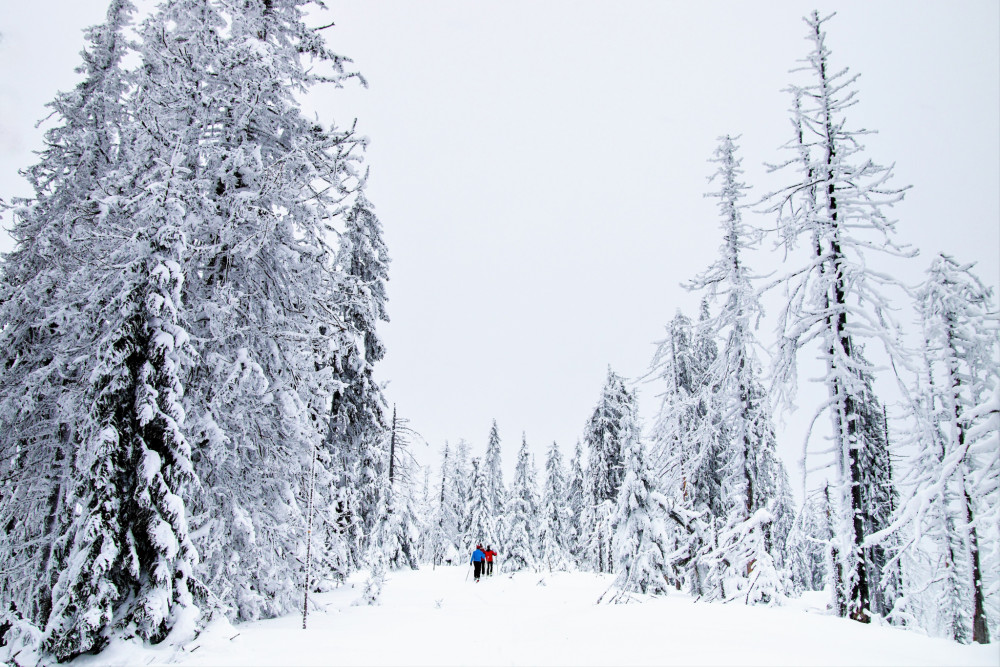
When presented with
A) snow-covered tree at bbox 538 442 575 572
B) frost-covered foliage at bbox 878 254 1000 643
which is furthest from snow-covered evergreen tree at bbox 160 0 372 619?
snow-covered tree at bbox 538 442 575 572

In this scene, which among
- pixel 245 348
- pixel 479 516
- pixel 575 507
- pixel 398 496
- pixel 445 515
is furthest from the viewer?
pixel 445 515

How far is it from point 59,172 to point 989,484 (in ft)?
61.5

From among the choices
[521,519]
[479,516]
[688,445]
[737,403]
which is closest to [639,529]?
[737,403]

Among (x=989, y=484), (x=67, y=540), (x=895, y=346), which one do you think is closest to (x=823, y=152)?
(x=895, y=346)

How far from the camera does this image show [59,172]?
12539mm

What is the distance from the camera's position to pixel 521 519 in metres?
40.4

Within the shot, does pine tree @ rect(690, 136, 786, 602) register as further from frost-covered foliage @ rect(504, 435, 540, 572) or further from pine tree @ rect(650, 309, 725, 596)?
frost-covered foliage @ rect(504, 435, 540, 572)

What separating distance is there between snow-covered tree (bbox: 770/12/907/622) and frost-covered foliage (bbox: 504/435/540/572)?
28.5 m

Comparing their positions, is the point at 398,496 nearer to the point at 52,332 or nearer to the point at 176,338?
the point at 52,332

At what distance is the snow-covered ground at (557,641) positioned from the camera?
6605 mm

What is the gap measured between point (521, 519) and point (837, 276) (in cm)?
Answer: 3369

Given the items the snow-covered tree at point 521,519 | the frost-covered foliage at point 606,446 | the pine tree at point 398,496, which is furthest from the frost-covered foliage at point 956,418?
the snow-covered tree at point 521,519

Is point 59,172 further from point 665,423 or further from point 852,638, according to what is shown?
point 665,423

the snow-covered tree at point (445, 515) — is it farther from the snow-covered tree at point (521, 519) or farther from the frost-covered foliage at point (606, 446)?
the frost-covered foliage at point (606, 446)
